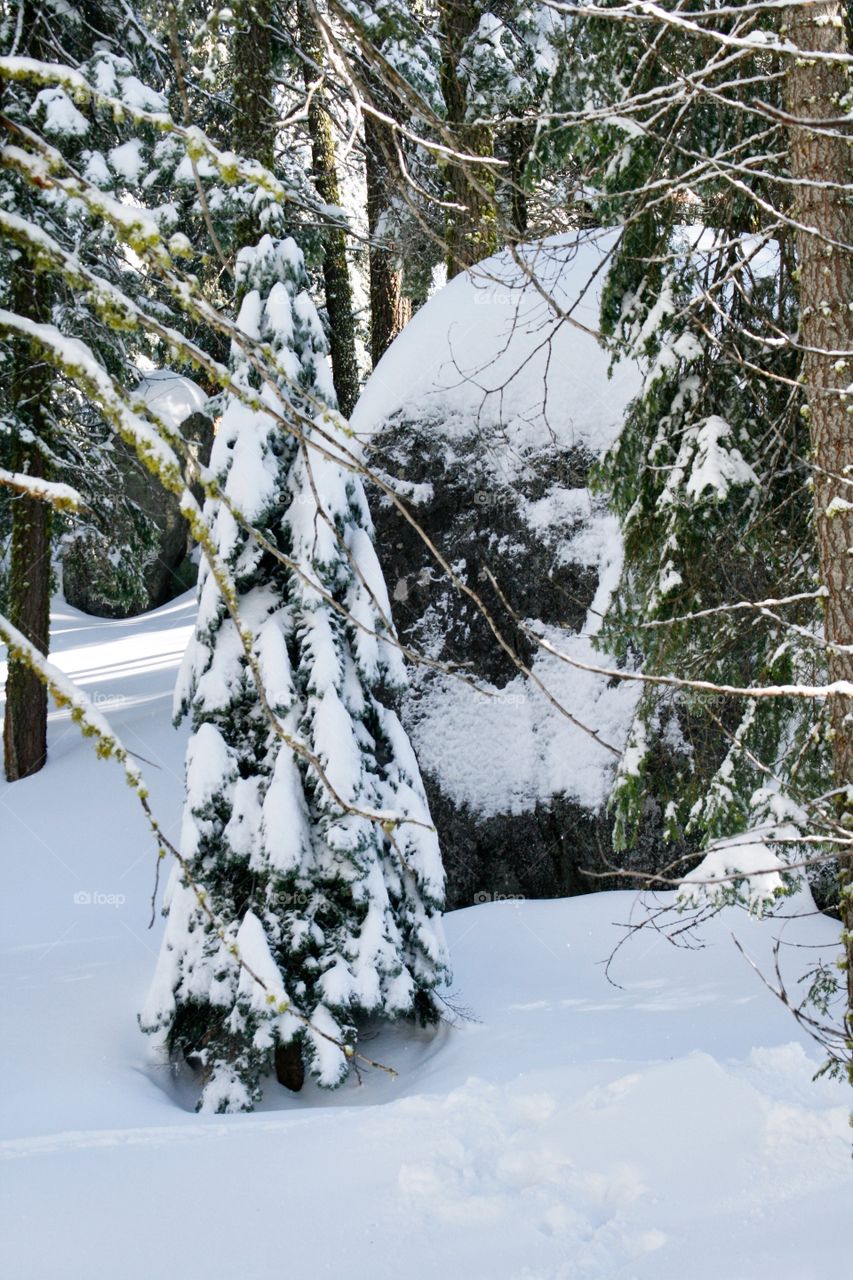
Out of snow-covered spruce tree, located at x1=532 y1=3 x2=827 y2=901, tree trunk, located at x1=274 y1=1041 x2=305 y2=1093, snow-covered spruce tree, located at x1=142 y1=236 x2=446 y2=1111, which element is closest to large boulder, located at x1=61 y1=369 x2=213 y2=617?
snow-covered spruce tree, located at x1=142 y1=236 x2=446 y2=1111

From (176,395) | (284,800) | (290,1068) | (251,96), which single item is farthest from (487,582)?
(176,395)

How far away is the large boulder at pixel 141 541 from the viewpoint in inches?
517

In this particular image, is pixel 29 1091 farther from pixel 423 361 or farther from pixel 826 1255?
pixel 423 361

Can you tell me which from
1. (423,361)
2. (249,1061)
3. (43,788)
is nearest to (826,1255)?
(249,1061)

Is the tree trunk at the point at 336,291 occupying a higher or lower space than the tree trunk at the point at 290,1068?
higher

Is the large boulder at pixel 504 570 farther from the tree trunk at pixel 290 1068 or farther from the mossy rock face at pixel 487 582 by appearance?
the tree trunk at pixel 290 1068

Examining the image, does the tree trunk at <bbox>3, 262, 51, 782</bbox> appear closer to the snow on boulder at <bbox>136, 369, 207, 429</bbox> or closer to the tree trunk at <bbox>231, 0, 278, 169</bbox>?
the tree trunk at <bbox>231, 0, 278, 169</bbox>

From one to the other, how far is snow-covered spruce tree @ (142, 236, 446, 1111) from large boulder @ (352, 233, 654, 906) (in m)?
2.36

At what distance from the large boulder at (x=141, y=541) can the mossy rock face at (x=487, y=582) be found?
3.26 meters

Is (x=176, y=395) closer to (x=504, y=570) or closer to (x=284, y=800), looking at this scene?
(x=504, y=570)

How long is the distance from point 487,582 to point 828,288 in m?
5.70

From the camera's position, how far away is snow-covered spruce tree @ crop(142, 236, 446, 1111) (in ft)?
22.2

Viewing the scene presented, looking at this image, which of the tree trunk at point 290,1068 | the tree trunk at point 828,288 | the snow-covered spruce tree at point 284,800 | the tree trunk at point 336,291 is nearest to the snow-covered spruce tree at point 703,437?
the tree trunk at point 828,288

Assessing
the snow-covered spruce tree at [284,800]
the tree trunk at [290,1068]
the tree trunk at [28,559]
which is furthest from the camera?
the tree trunk at [28,559]
